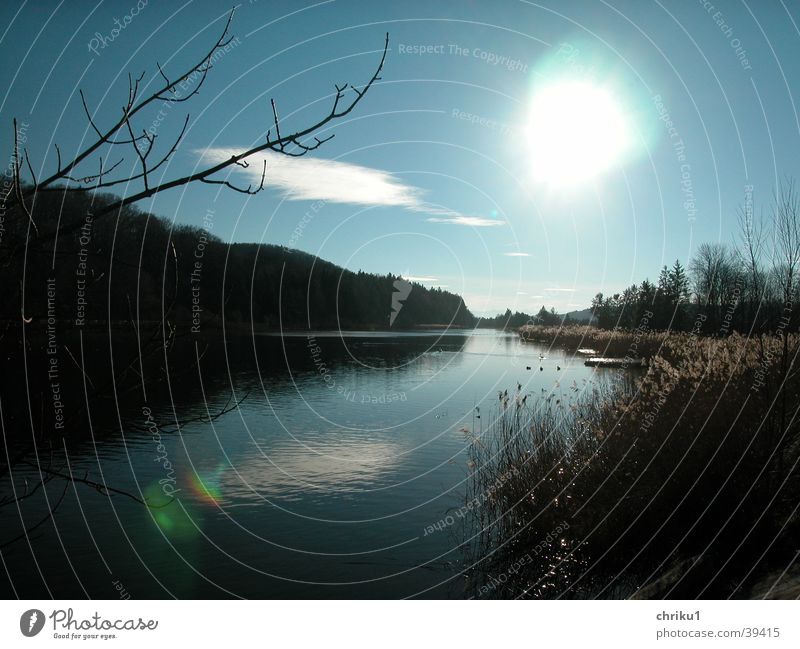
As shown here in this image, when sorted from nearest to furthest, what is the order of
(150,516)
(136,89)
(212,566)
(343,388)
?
(136,89) < (212,566) < (150,516) < (343,388)

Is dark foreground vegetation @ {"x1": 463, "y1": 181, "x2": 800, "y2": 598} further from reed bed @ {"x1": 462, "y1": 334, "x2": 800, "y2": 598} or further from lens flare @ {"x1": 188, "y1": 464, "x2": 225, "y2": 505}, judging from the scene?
lens flare @ {"x1": 188, "y1": 464, "x2": 225, "y2": 505}

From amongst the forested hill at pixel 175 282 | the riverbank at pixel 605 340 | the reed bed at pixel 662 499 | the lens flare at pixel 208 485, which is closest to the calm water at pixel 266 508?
the lens flare at pixel 208 485

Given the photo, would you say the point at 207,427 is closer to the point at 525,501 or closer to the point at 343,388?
the point at 343,388

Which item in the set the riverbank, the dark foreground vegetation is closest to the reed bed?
the dark foreground vegetation

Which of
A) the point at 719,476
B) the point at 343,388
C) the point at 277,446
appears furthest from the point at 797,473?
the point at 343,388

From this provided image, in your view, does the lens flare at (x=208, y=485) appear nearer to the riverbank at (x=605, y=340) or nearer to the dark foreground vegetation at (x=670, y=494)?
the dark foreground vegetation at (x=670, y=494)

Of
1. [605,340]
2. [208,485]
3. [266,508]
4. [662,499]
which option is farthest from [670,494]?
[605,340]
